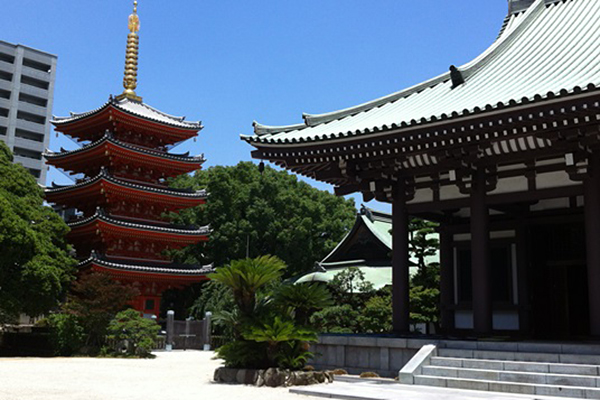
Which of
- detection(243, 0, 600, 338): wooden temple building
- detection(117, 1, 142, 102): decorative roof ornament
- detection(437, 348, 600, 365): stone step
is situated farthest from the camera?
detection(117, 1, 142, 102): decorative roof ornament

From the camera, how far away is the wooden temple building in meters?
12.1

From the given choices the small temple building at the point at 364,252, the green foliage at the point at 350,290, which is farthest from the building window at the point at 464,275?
the small temple building at the point at 364,252

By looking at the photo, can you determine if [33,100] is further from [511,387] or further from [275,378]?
[511,387]

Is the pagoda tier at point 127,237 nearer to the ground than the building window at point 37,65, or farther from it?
nearer to the ground

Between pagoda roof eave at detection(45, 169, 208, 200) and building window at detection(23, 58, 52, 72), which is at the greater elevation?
building window at detection(23, 58, 52, 72)

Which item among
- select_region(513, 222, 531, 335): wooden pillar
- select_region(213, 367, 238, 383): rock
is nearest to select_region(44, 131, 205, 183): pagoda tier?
select_region(213, 367, 238, 383): rock

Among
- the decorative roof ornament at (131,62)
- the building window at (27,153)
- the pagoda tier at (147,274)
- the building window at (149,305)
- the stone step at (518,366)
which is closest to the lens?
the stone step at (518,366)

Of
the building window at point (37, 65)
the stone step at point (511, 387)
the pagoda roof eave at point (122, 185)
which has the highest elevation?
the building window at point (37, 65)

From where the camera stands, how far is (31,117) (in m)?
76.7

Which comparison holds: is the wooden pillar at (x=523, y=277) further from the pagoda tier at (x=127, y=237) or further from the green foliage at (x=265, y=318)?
the pagoda tier at (x=127, y=237)

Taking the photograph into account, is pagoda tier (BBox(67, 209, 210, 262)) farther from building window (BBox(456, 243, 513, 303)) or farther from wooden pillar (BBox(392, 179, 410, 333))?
building window (BBox(456, 243, 513, 303))

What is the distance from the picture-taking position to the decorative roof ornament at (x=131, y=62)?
43250 millimetres

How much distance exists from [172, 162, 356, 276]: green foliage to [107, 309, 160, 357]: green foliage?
18056 mm

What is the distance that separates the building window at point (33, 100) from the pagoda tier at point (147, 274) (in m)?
49.2
